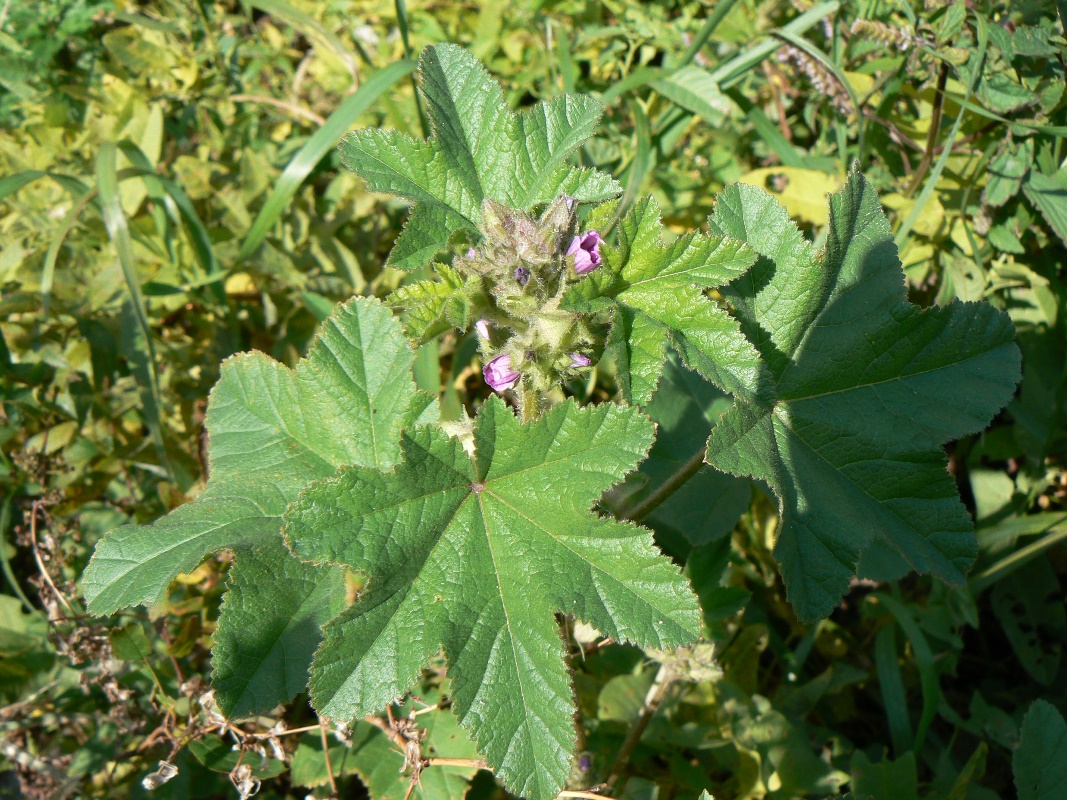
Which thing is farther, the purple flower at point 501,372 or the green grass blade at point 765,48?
the green grass blade at point 765,48

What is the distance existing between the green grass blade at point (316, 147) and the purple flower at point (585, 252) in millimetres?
1758

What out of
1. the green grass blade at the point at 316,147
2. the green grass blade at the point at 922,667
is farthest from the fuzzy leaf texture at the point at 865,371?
the green grass blade at the point at 316,147

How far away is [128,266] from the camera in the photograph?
291cm

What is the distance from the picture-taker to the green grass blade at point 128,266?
2898 mm

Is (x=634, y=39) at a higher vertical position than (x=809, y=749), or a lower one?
higher

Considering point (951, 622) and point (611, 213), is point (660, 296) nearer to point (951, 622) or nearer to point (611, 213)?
point (611, 213)

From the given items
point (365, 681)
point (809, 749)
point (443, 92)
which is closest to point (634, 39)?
point (443, 92)

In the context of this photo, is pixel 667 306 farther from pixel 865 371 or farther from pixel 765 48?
pixel 765 48

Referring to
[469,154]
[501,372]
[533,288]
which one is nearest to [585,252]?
[533,288]

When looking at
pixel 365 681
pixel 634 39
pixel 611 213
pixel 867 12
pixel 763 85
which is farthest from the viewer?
pixel 763 85

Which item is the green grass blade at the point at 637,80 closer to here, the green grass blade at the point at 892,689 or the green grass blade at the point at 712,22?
the green grass blade at the point at 712,22

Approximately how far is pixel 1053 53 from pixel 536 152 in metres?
1.85

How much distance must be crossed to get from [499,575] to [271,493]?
616 mm

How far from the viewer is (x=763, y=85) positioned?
4.13m
